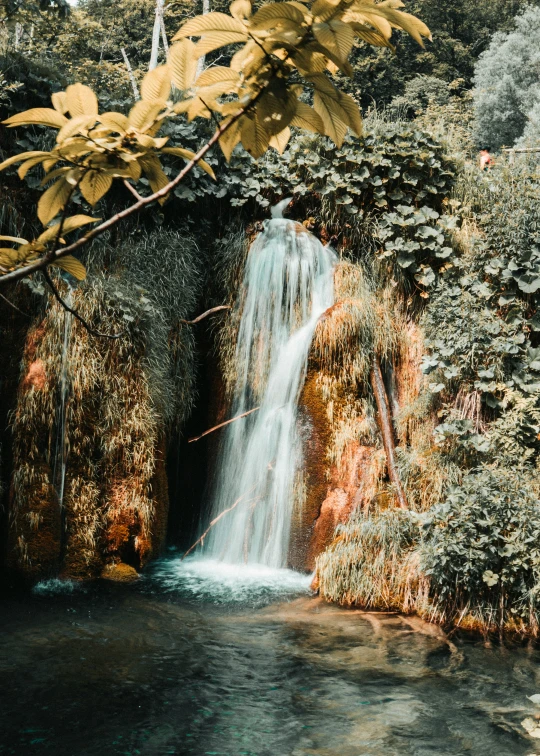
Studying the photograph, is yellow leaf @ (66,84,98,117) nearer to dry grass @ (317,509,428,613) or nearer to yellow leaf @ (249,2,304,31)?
yellow leaf @ (249,2,304,31)

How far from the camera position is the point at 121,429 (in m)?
6.86

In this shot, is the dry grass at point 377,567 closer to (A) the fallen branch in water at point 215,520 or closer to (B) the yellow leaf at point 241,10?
(A) the fallen branch in water at point 215,520

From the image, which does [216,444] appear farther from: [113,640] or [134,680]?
[134,680]

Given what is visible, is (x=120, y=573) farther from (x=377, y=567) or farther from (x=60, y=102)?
(x=60, y=102)

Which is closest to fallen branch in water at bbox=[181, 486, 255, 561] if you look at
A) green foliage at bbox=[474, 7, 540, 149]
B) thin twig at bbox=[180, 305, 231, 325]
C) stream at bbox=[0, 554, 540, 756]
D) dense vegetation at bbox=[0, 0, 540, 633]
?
dense vegetation at bbox=[0, 0, 540, 633]

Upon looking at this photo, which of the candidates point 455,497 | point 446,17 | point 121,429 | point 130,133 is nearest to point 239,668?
point 455,497

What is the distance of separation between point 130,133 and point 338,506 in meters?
6.13

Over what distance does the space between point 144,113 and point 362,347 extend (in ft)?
20.9

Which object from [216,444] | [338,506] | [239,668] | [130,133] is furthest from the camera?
[216,444]

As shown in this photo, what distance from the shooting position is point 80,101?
111cm

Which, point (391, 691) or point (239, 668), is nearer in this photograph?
point (391, 691)

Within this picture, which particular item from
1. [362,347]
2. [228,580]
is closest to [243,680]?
[228,580]

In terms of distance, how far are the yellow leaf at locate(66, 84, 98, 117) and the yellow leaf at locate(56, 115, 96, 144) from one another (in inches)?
1.0

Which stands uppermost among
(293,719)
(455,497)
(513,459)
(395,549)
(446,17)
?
(446,17)
